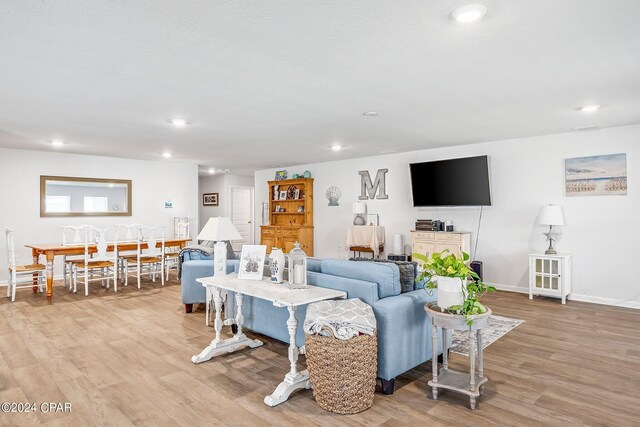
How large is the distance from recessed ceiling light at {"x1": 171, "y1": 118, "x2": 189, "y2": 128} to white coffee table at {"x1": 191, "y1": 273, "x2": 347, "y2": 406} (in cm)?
212

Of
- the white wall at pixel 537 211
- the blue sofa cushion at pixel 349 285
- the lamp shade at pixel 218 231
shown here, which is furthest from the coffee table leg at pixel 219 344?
the white wall at pixel 537 211

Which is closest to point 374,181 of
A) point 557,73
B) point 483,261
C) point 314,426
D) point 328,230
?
point 328,230

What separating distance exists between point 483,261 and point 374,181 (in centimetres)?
252

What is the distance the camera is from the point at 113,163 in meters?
7.64

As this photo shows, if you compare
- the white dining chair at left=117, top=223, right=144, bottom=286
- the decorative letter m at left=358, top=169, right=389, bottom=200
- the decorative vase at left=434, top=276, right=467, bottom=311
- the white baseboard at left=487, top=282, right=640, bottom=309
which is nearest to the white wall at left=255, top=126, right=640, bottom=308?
the white baseboard at left=487, top=282, right=640, bottom=309

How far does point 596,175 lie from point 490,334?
2.92 m

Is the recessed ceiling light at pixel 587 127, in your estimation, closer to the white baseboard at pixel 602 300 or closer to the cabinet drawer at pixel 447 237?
the cabinet drawer at pixel 447 237

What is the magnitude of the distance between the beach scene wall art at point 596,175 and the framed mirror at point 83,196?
775 cm

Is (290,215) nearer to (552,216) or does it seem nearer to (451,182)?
(451,182)

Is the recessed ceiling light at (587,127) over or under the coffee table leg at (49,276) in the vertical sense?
over

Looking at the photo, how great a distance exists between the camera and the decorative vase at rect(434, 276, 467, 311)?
249 centimetres

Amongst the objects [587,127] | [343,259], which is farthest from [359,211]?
[587,127]

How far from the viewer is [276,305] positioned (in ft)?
8.47

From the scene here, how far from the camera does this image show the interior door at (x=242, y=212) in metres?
11.7
